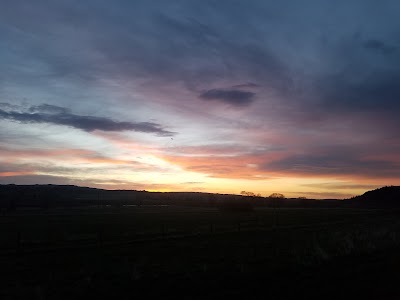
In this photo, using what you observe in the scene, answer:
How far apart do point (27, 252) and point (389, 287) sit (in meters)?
24.3

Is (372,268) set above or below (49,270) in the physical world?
above

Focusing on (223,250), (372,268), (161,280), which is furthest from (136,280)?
(223,250)

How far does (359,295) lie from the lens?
12.7 m

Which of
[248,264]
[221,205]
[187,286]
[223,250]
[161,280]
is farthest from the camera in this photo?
[221,205]

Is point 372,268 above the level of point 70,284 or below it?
above

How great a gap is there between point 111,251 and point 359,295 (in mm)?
19790

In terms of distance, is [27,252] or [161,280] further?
[27,252]

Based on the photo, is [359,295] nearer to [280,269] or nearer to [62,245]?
[280,269]

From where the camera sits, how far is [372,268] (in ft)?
56.5

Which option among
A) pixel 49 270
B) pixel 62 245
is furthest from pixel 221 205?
pixel 49 270

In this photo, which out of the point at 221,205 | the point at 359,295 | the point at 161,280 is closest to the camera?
the point at 359,295

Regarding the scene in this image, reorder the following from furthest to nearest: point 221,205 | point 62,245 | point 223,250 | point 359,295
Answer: point 221,205, point 62,245, point 223,250, point 359,295

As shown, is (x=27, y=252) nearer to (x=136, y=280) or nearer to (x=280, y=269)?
(x=136, y=280)

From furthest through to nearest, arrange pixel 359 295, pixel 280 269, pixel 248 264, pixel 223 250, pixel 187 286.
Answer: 1. pixel 223 250
2. pixel 248 264
3. pixel 280 269
4. pixel 187 286
5. pixel 359 295
